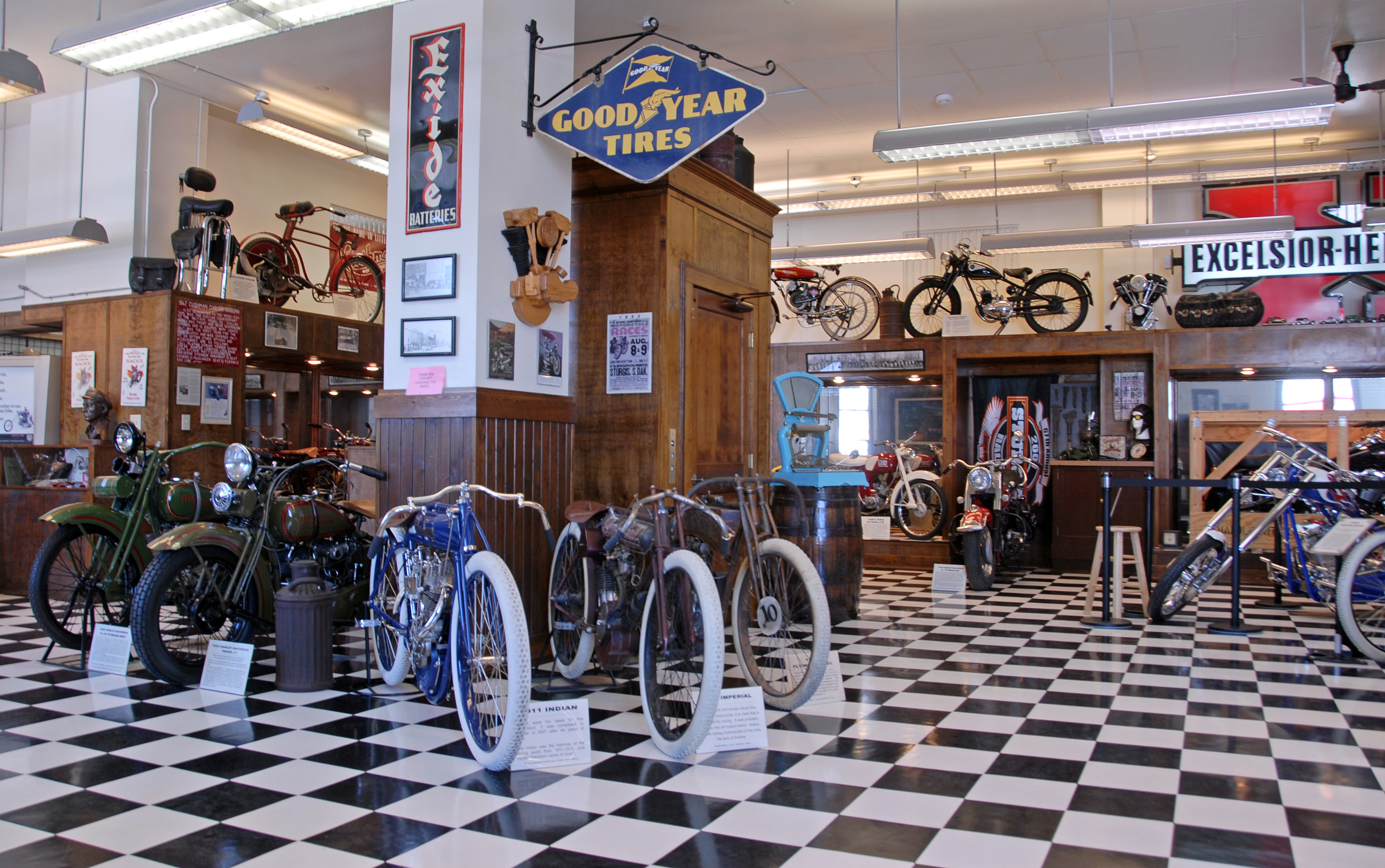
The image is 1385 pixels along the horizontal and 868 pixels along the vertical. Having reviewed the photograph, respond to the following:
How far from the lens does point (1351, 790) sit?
125 inches

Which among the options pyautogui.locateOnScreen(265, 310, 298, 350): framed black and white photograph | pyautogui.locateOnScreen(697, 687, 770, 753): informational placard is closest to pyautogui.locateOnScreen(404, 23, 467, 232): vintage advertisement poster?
pyautogui.locateOnScreen(697, 687, 770, 753): informational placard

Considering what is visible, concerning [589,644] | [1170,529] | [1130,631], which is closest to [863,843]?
[589,644]

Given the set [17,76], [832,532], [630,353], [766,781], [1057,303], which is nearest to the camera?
[766,781]

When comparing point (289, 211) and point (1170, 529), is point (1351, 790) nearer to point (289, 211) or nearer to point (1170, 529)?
point (1170, 529)

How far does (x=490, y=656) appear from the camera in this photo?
3.64m

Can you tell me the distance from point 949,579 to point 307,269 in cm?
799

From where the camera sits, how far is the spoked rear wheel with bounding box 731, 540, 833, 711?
399 centimetres

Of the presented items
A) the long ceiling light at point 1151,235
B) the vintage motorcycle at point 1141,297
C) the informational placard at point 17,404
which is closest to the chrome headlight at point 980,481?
the long ceiling light at point 1151,235

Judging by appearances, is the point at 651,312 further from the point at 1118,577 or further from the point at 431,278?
the point at 1118,577

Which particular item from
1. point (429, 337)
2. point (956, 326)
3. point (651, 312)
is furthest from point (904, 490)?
point (429, 337)

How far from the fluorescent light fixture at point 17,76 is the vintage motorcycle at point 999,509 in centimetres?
773

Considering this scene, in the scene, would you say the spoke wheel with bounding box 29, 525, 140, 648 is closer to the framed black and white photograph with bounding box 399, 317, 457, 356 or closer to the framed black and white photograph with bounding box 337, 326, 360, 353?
the framed black and white photograph with bounding box 399, 317, 457, 356

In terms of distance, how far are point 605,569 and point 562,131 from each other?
2.33m

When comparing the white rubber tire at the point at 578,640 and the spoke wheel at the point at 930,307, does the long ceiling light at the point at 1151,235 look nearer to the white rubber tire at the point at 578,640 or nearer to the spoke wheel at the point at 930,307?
the spoke wheel at the point at 930,307
